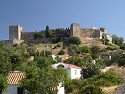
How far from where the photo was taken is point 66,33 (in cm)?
9212

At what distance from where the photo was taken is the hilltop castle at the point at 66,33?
296ft

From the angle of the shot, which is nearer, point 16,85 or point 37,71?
point 37,71

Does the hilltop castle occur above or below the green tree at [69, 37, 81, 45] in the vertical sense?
above

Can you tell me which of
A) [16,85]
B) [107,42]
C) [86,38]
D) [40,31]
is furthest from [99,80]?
[40,31]

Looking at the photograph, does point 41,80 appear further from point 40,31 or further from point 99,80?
point 40,31

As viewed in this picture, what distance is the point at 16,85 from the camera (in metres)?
22.1

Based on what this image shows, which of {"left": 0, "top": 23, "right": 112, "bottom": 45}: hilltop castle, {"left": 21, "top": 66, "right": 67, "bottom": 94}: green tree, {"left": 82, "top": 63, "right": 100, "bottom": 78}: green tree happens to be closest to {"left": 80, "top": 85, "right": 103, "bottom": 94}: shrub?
{"left": 21, "top": 66, "right": 67, "bottom": 94}: green tree

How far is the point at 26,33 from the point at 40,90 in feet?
268

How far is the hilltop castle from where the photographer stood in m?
90.3

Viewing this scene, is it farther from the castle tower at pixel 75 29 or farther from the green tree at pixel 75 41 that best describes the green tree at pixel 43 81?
the castle tower at pixel 75 29

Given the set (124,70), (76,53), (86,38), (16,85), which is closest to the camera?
(16,85)

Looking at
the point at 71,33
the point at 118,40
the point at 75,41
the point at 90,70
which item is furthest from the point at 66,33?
the point at 90,70

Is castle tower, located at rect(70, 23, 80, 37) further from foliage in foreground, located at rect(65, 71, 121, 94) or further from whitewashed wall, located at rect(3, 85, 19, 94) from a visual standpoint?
whitewashed wall, located at rect(3, 85, 19, 94)

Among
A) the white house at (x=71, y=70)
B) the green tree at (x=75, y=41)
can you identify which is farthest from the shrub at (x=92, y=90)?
the green tree at (x=75, y=41)
